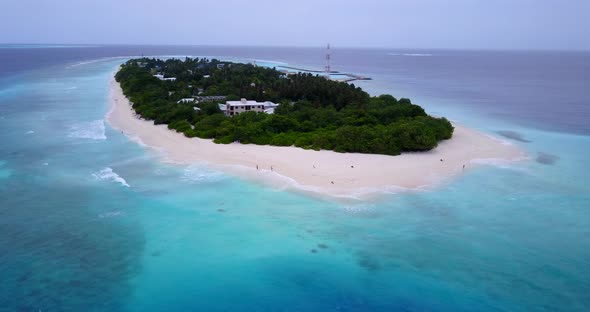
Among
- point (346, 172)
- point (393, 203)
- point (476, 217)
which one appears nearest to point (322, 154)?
point (346, 172)

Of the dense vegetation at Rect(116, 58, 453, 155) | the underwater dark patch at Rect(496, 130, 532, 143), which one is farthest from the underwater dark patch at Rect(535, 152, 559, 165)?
the dense vegetation at Rect(116, 58, 453, 155)

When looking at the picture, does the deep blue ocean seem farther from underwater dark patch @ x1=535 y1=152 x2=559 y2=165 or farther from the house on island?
the house on island

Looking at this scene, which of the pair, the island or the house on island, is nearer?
the island

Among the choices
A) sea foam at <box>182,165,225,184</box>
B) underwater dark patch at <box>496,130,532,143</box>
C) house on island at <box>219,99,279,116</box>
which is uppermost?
house on island at <box>219,99,279,116</box>

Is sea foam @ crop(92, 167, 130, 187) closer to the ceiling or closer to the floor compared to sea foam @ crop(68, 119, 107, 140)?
closer to the floor

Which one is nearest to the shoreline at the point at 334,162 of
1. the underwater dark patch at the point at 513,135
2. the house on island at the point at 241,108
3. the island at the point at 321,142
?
the island at the point at 321,142

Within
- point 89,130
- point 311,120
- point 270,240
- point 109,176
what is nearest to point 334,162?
point 311,120
